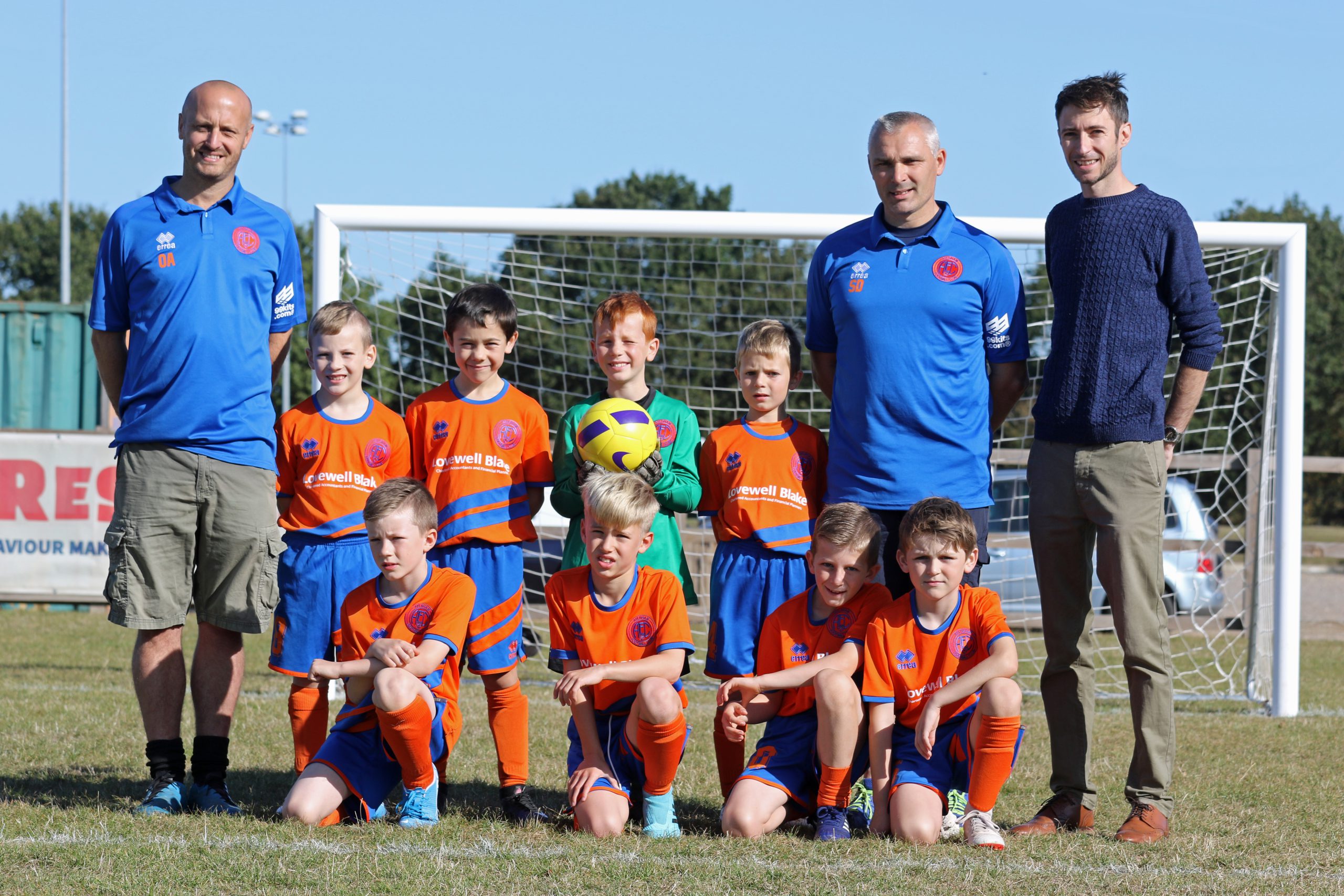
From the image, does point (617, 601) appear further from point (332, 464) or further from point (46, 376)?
point (46, 376)

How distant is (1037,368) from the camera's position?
30.5 ft

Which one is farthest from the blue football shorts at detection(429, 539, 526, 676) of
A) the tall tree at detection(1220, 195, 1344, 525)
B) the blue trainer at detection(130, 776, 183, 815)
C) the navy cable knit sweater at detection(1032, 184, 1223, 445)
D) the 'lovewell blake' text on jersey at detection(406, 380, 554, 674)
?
the tall tree at detection(1220, 195, 1344, 525)

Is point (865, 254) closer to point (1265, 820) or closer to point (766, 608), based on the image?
point (766, 608)

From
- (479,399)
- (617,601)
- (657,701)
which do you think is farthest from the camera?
(479,399)

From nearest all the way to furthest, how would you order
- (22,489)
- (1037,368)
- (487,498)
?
(487,498) → (1037,368) → (22,489)

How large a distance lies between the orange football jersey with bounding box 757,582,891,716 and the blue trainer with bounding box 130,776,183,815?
1.96m

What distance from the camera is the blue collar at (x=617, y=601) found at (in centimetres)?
395

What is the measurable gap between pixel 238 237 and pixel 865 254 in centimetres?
210

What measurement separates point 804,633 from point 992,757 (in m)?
0.71

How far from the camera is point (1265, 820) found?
4.13m

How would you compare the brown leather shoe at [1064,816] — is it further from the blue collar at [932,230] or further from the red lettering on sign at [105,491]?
the red lettering on sign at [105,491]

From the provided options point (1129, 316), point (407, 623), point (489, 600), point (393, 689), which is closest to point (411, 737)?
point (393, 689)

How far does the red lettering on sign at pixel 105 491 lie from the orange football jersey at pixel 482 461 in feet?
24.6

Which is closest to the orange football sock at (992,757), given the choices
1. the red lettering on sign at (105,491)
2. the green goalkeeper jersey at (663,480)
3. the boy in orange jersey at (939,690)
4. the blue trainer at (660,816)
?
the boy in orange jersey at (939,690)
